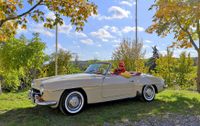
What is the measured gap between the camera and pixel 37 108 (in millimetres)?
6680

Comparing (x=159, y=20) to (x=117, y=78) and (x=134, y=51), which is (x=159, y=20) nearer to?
(x=117, y=78)

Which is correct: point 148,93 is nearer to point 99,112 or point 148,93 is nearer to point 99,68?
point 99,68

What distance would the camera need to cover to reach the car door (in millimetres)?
6582

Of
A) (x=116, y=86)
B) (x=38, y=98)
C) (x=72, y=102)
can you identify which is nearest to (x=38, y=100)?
(x=38, y=98)

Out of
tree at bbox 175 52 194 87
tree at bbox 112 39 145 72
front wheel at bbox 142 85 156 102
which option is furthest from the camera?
tree at bbox 175 52 194 87

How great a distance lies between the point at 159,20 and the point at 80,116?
358 inches

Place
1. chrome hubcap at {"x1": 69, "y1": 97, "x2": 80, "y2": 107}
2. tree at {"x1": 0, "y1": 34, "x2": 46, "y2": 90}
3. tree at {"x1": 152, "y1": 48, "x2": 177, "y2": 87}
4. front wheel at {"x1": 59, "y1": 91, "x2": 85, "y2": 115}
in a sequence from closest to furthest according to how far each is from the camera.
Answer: front wheel at {"x1": 59, "y1": 91, "x2": 85, "y2": 115} → chrome hubcap at {"x1": 69, "y1": 97, "x2": 80, "y2": 107} → tree at {"x1": 0, "y1": 34, "x2": 46, "y2": 90} → tree at {"x1": 152, "y1": 48, "x2": 177, "y2": 87}

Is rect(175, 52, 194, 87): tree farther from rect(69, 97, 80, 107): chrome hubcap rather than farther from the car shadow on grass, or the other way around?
rect(69, 97, 80, 107): chrome hubcap

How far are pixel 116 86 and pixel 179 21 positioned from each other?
7.14 metres

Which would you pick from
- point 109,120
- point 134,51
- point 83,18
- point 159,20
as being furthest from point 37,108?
point 134,51

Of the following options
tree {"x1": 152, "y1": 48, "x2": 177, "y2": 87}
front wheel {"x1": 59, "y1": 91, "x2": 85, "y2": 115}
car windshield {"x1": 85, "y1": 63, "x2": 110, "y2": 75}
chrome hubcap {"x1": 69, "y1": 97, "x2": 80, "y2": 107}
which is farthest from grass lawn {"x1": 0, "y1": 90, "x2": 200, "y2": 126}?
tree {"x1": 152, "y1": 48, "x2": 177, "y2": 87}

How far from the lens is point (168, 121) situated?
5.92 metres

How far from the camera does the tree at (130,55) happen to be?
2352 cm

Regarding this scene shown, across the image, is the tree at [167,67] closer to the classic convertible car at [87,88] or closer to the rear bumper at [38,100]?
the classic convertible car at [87,88]
